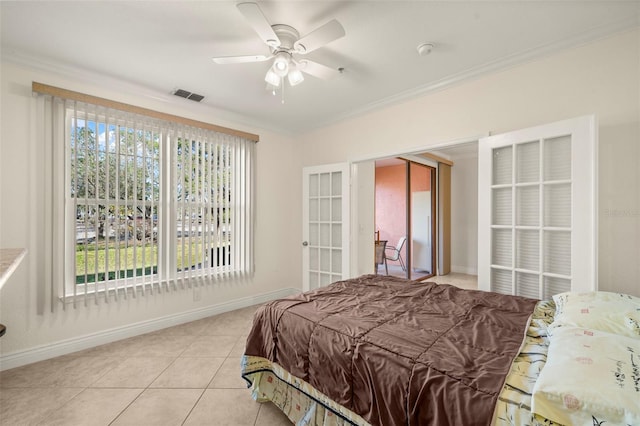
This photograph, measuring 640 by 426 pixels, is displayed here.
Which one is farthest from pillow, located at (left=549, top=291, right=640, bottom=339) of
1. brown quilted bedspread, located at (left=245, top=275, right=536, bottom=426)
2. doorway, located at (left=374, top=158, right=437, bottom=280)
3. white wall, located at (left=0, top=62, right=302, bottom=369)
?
doorway, located at (left=374, top=158, right=437, bottom=280)

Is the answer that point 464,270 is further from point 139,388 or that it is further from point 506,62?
point 139,388

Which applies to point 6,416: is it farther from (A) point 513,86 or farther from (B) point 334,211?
(A) point 513,86

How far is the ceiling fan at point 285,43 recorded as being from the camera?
1652mm

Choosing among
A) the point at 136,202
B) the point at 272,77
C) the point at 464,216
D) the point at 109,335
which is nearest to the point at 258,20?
the point at 272,77

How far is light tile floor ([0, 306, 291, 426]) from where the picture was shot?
69.3 inches

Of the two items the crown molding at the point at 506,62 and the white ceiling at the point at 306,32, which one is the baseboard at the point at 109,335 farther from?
the crown molding at the point at 506,62

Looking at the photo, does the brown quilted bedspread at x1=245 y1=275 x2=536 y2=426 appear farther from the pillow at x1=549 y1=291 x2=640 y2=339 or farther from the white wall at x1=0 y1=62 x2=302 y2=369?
the white wall at x1=0 y1=62 x2=302 y2=369

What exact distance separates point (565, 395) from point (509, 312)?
1.02 meters

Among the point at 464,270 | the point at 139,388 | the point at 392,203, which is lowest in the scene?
the point at 139,388

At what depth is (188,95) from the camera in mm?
3125

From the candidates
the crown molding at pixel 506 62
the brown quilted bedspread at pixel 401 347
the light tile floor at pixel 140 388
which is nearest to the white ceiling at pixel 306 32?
the crown molding at pixel 506 62

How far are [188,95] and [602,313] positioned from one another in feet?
12.6

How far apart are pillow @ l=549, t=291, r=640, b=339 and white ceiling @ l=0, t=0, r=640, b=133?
→ 185 centimetres

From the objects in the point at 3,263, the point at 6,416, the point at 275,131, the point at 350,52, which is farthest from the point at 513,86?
the point at 6,416
